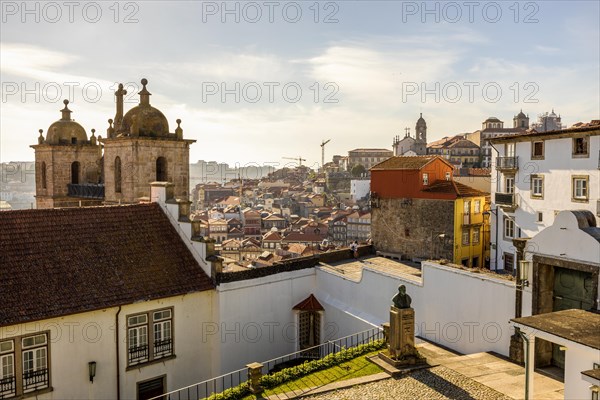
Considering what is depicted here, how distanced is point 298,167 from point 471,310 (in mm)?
184428

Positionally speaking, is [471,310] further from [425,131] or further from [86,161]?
[425,131]

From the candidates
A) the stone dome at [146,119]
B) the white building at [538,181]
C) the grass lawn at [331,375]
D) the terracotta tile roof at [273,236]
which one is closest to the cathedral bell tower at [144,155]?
the stone dome at [146,119]

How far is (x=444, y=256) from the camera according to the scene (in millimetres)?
28641

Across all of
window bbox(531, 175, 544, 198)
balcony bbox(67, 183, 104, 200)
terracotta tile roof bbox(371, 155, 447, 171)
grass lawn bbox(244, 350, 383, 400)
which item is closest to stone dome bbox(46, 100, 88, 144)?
balcony bbox(67, 183, 104, 200)

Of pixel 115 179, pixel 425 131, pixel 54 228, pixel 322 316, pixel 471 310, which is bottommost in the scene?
pixel 322 316

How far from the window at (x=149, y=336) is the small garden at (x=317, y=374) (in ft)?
12.4

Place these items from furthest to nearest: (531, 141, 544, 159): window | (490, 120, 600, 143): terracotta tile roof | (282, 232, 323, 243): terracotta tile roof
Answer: (282, 232, 323, 243): terracotta tile roof, (531, 141, 544, 159): window, (490, 120, 600, 143): terracotta tile roof

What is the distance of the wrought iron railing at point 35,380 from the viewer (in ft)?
43.1

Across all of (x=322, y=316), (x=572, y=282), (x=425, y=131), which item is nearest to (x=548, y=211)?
(x=322, y=316)

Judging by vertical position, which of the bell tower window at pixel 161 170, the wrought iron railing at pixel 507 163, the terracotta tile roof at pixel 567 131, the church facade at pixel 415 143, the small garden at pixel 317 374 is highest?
the church facade at pixel 415 143

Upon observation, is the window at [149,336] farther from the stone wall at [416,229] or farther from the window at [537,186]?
the window at [537,186]

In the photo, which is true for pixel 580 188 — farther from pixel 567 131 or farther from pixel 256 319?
pixel 256 319

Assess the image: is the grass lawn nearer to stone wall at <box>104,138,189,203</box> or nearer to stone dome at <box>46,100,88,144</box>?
stone wall at <box>104,138,189,203</box>

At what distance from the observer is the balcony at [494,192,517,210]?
30859 millimetres
